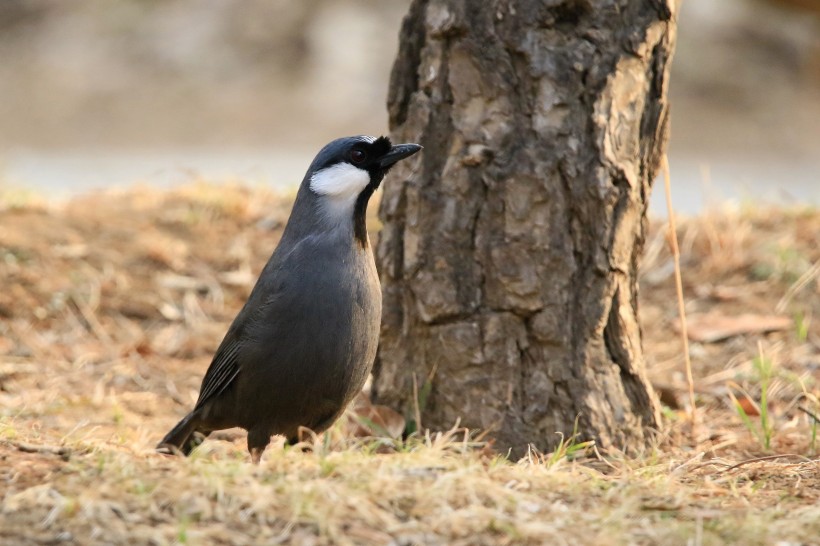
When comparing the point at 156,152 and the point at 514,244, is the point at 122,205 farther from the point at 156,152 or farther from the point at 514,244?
the point at 156,152

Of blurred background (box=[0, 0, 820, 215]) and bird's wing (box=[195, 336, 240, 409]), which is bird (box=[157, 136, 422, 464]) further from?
blurred background (box=[0, 0, 820, 215])

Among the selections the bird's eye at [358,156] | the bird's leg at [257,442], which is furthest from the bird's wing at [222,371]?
the bird's eye at [358,156]

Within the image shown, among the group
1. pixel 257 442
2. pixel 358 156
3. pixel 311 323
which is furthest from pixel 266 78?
pixel 311 323

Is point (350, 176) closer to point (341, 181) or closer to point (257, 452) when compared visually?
point (341, 181)

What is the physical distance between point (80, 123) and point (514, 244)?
13.6 m

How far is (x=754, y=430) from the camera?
484 centimetres

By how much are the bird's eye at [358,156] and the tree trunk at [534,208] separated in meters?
0.25

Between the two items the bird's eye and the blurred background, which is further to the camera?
the blurred background

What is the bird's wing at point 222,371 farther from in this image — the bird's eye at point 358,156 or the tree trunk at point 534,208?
the bird's eye at point 358,156

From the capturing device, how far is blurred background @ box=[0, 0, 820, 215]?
52.2 ft

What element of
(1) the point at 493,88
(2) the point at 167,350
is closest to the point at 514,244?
(1) the point at 493,88

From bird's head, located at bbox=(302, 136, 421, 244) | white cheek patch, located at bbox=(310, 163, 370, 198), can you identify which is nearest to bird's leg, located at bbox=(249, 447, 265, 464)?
bird's head, located at bbox=(302, 136, 421, 244)

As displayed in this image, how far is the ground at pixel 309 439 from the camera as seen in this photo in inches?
127

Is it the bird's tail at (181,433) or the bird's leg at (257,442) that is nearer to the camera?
the bird's leg at (257,442)
